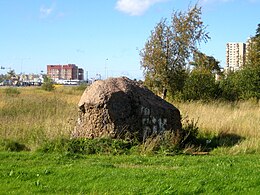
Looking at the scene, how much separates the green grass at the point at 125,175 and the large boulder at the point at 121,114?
6.45 feet

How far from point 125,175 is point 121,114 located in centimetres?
475

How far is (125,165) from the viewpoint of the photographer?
10.6m

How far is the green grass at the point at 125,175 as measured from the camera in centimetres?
788

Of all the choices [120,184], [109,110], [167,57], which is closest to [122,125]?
[109,110]

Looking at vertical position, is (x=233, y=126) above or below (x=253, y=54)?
below

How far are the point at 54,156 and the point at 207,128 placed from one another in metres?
6.86

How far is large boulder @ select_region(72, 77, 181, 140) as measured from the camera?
1341cm

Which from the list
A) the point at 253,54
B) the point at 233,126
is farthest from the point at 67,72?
the point at 233,126

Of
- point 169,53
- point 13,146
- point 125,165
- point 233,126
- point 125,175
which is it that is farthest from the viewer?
point 169,53

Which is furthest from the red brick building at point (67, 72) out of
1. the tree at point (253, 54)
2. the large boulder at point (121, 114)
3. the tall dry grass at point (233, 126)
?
the large boulder at point (121, 114)

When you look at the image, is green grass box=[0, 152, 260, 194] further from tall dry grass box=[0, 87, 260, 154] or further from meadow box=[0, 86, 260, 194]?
tall dry grass box=[0, 87, 260, 154]

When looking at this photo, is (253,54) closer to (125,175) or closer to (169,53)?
(169,53)

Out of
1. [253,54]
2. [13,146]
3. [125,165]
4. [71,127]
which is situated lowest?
[125,165]

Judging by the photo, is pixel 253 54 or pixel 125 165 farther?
pixel 253 54
